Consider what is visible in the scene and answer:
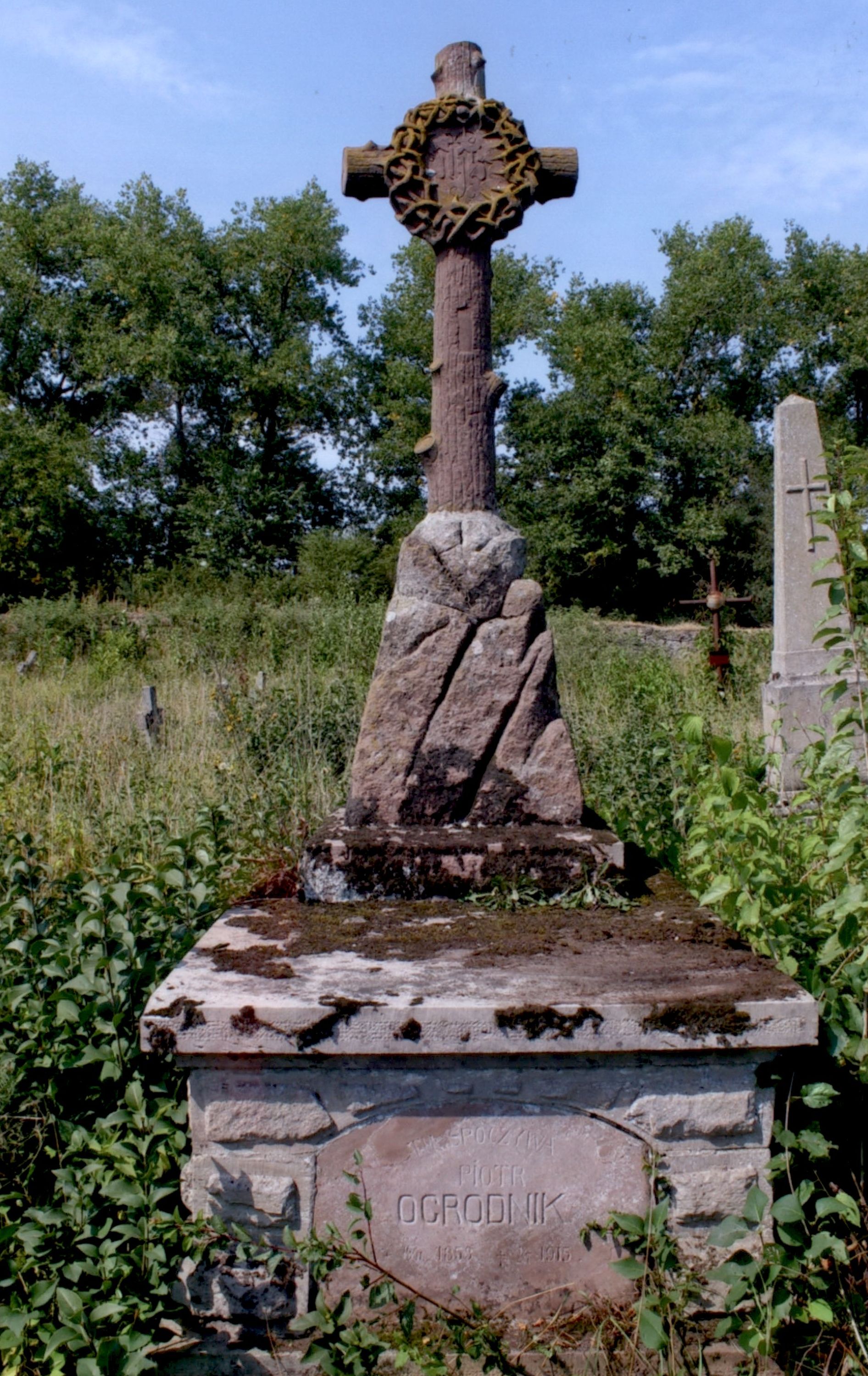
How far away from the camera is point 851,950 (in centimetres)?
228

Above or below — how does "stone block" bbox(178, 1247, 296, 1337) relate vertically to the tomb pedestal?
below

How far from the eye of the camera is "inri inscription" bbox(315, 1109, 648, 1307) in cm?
210

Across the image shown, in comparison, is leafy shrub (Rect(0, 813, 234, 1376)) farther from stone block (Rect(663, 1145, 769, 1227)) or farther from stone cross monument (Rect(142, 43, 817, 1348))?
stone block (Rect(663, 1145, 769, 1227))

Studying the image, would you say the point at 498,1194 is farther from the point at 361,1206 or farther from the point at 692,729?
the point at 692,729

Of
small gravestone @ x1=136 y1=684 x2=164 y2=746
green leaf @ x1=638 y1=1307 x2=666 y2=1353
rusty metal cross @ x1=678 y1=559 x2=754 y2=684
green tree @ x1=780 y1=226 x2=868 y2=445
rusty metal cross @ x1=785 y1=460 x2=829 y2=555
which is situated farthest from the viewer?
green tree @ x1=780 y1=226 x2=868 y2=445

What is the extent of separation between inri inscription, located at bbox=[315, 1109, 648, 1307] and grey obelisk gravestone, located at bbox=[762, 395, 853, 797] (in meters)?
5.37

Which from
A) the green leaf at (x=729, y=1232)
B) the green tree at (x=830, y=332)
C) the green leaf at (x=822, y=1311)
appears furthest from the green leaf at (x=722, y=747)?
the green tree at (x=830, y=332)

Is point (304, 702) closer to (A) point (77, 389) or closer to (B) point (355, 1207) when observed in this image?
(B) point (355, 1207)

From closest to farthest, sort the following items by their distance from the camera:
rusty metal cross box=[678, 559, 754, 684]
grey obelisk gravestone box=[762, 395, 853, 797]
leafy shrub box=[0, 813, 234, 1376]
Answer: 1. leafy shrub box=[0, 813, 234, 1376]
2. grey obelisk gravestone box=[762, 395, 853, 797]
3. rusty metal cross box=[678, 559, 754, 684]

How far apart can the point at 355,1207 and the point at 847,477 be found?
199 cm

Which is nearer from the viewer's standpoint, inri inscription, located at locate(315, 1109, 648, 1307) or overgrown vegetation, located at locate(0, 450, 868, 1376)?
overgrown vegetation, located at locate(0, 450, 868, 1376)

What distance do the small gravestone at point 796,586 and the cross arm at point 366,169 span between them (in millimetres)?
4748

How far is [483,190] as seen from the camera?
3332 millimetres

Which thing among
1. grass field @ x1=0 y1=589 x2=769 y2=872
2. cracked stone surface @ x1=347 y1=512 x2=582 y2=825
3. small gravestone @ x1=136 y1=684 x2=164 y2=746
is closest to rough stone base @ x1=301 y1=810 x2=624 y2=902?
cracked stone surface @ x1=347 y1=512 x2=582 y2=825
